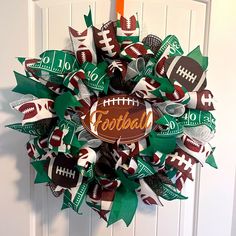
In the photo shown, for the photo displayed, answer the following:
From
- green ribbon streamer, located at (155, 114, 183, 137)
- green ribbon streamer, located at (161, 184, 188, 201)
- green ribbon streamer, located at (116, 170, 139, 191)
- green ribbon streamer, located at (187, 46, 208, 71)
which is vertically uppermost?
green ribbon streamer, located at (187, 46, 208, 71)

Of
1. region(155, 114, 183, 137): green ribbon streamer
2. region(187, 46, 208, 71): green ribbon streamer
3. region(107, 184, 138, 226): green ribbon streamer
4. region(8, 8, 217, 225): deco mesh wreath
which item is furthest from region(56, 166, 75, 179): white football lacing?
region(187, 46, 208, 71): green ribbon streamer

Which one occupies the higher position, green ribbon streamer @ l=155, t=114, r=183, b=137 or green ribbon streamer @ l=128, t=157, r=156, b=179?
green ribbon streamer @ l=155, t=114, r=183, b=137

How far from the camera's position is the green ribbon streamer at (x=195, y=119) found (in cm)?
64

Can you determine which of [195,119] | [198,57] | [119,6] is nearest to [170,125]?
[195,119]

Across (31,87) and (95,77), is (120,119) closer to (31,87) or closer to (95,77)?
(95,77)

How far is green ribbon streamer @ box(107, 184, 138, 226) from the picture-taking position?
0.65m

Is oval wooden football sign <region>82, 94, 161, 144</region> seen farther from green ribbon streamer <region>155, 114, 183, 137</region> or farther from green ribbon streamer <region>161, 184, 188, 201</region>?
green ribbon streamer <region>161, 184, 188, 201</region>

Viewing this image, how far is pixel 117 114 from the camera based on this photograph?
64cm

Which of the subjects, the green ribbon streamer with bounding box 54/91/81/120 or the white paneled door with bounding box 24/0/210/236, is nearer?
the green ribbon streamer with bounding box 54/91/81/120

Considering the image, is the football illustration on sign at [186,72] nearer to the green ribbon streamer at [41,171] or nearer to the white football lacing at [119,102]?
the white football lacing at [119,102]

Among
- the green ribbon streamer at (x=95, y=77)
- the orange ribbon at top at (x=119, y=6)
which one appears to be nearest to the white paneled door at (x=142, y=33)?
the orange ribbon at top at (x=119, y=6)

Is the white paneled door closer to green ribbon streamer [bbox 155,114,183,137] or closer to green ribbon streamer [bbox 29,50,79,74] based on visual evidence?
green ribbon streamer [bbox 29,50,79,74]

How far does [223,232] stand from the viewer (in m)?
0.81

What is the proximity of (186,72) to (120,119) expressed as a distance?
17 centimetres
